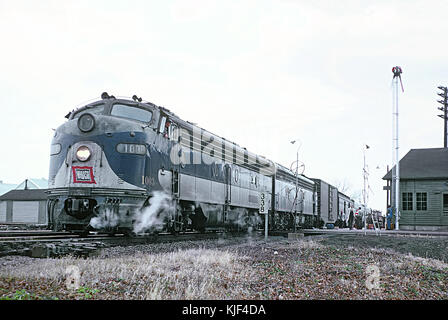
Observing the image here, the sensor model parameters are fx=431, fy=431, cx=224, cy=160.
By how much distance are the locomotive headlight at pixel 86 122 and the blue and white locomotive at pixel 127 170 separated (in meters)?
0.03

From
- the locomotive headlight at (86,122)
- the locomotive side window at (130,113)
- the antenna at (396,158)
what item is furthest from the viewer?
the antenna at (396,158)

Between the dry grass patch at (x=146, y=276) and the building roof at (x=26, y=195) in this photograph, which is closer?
the dry grass patch at (x=146, y=276)

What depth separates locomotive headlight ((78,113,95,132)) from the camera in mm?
11883

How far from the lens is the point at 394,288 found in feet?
21.2

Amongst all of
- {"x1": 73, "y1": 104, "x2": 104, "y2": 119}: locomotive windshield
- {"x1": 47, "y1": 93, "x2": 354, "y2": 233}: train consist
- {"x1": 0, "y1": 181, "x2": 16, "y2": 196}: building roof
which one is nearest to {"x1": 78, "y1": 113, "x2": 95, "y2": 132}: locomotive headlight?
{"x1": 47, "y1": 93, "x2": 354, "y2": 233}: train consist

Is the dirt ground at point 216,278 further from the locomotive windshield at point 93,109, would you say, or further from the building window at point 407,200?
the building window at point 407,200

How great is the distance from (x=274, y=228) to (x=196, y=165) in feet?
32.6

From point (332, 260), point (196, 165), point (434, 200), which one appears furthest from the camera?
point (434, 200)

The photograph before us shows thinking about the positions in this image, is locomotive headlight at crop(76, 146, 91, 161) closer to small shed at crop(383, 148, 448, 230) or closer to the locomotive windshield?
the locomotive windshield

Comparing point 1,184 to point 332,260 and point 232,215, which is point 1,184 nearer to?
point 232,215

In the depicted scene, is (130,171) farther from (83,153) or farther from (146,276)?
(146,276)

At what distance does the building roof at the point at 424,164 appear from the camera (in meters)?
32.1

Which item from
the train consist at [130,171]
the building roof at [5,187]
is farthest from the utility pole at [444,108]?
the building roof at [5,187]
